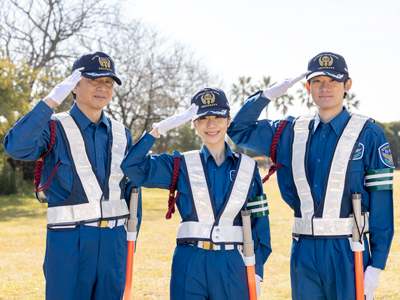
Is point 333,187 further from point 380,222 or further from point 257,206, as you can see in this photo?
point 257,206

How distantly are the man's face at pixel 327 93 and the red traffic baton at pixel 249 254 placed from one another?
3.49ft

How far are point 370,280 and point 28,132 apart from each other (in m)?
2.67

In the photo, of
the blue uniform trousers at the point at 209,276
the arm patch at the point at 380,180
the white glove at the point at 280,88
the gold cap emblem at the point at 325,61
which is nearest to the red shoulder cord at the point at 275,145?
the white glove at the point at 280,88

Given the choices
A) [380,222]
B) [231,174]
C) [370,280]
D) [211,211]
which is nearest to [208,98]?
[231,174]

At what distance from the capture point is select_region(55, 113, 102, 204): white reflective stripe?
3.31 metres

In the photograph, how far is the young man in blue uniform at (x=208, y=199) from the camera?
2869 millimetres

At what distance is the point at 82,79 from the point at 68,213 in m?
1.11

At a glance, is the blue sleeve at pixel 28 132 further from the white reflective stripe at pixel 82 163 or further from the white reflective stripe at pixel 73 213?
the white reflective stripe at pixel 73 213

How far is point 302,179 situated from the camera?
127 inches

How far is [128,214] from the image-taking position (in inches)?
138

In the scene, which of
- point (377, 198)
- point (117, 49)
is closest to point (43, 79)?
point (117, 49)

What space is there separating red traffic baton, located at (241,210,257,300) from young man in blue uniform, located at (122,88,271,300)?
45 mm

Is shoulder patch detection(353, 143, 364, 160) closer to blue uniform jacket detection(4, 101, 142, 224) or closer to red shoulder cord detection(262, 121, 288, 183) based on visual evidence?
red shoulder cord detection(262, 121, 288, 183)

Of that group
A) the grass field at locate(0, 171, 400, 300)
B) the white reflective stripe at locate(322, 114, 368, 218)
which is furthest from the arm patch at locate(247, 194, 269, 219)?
the grass field at locate(0, 171, 400, 300)
